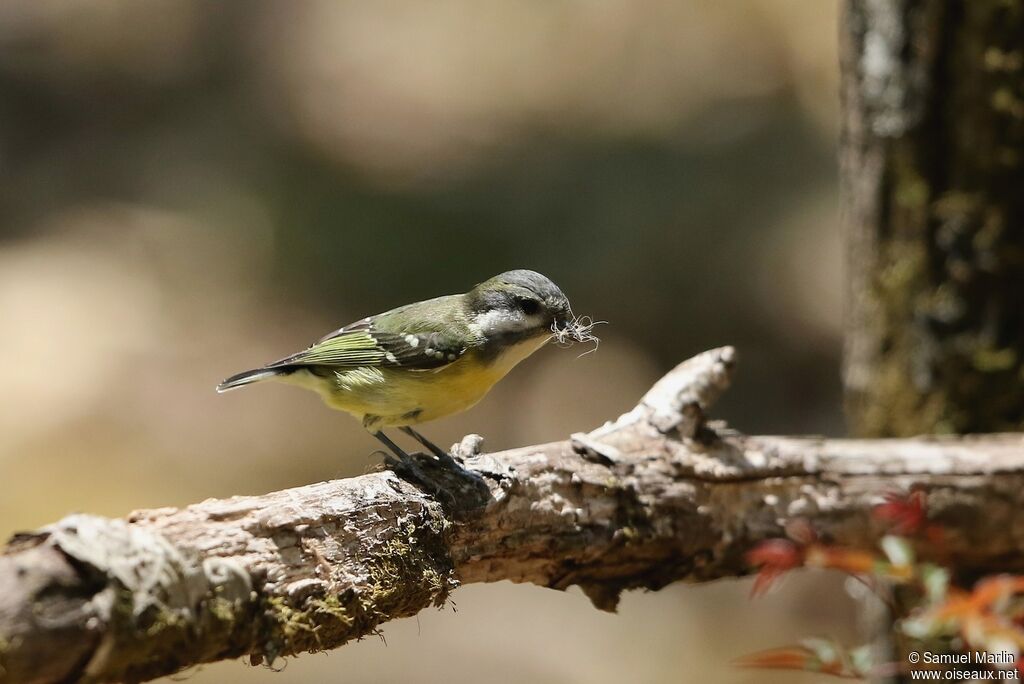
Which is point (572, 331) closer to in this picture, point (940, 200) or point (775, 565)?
point (775, 565)

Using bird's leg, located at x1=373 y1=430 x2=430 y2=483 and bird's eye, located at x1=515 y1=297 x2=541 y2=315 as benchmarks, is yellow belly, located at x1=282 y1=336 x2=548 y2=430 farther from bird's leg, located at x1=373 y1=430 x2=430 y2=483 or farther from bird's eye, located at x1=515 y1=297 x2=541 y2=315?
bird's leg, located at x1=373 y1=430 x2=430 y2=483

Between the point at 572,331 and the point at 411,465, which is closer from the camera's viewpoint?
the point at 411,465

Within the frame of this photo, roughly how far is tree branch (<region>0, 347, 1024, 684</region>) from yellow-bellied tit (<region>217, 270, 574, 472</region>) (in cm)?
27

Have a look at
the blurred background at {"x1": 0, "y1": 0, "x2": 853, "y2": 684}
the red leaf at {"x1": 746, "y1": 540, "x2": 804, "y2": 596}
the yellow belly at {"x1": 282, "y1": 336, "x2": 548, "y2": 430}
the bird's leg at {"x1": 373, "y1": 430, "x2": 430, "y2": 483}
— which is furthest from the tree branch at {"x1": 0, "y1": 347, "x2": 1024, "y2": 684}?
the blurred background at {"x1": 0, "y1": 0, "x2": 853, "y2": 684}

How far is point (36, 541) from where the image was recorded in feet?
7.29

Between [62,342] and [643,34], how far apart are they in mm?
8699

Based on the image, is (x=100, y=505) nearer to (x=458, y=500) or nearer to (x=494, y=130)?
(x=458, y=500)

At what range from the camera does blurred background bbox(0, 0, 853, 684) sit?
26.4 ft

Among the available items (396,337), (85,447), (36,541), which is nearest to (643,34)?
(85,447)

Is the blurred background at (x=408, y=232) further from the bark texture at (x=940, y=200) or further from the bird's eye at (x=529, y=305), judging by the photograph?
the bird's eye at (x=529, y=305)

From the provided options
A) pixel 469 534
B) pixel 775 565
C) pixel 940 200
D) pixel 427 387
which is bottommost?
pixel 775 565

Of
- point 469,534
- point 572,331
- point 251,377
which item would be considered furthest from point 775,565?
point 251,377

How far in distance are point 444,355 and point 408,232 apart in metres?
7.97

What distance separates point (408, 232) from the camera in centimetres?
1154
